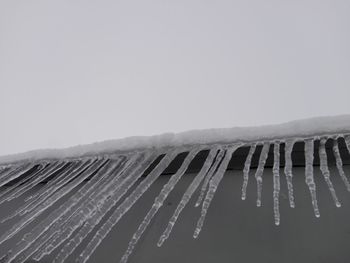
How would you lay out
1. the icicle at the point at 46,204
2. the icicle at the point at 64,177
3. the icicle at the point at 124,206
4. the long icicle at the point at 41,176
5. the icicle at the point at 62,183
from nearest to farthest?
the icicle at the point at 124,206 → the icicle at the point at 46,204 → the icicle at the point at 62,183 → the icicle at the point at 64,177 → the long icicle at the point at 41,176

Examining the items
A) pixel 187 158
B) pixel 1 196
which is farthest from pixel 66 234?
pixel 1 196

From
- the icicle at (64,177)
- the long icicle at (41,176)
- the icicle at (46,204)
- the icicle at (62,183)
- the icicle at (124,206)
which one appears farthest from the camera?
the long icicle at (41,176)

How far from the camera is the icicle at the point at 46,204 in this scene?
166cm

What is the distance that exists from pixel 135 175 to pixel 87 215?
11.8 inches

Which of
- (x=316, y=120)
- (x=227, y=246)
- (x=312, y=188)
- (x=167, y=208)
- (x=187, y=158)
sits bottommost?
(x=227, y=246)

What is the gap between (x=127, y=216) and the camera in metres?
2.05

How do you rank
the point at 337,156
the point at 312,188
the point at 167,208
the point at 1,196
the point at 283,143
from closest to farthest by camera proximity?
1. the point at 312,188
2. the point at 337,156
3. the point at 283,143
4. the point at 167,208
5. the point at 1,196

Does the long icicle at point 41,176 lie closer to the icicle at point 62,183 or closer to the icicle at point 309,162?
the icicle at point 62,183

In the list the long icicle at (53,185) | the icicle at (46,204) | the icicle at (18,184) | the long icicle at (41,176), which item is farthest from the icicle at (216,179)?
the icicle at (18,184)

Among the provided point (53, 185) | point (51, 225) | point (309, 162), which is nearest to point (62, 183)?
point (53, 185)

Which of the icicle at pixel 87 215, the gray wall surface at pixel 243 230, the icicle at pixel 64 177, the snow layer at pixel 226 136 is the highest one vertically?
the snow layer at pixel 226 136

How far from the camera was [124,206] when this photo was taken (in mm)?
1621

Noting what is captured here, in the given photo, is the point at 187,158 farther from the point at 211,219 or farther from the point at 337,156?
the point at 337,156

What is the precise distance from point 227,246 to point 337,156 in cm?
62
